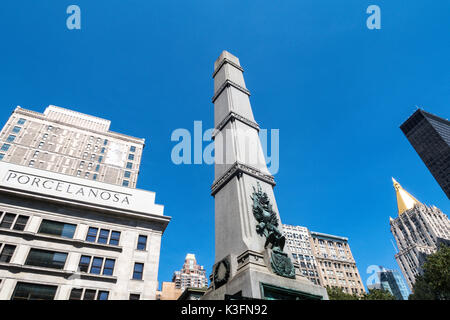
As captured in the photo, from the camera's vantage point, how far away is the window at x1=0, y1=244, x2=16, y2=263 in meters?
25.3

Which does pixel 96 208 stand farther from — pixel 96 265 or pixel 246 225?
pixel 246 225

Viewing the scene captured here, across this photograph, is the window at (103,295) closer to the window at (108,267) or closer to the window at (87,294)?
the window at (87,294)

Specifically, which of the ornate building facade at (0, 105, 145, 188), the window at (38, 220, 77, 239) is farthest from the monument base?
the ornate building facade at (0, 105, 145, 188)

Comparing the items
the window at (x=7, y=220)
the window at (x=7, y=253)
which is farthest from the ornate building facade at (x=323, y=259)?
the window at (x=7, y=253)

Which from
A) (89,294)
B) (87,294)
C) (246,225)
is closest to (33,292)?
(87,294)

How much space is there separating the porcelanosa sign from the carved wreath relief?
21567 millimetres

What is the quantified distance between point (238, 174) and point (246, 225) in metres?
3.68

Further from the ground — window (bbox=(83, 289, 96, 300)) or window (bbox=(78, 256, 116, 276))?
window (bbox=(78, 256, 116, 276))

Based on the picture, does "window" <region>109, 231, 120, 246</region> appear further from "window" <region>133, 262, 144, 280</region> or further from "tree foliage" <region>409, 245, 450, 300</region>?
"tree foliage" <region>409, 245, 450, 300</region>

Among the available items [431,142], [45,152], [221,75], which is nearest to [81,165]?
[45,152]

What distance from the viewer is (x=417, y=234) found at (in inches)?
6668

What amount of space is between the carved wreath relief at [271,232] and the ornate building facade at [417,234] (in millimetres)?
172296

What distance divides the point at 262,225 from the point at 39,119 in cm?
9152
